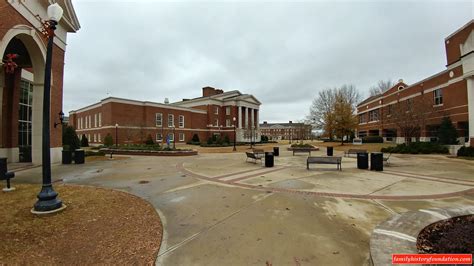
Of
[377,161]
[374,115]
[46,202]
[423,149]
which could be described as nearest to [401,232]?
[46,202]

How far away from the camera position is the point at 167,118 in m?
48.5

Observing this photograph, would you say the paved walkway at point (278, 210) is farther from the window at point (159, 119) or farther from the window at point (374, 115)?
the window at point (374, 115)

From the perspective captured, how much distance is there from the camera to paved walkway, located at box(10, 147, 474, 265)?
356 centimetres

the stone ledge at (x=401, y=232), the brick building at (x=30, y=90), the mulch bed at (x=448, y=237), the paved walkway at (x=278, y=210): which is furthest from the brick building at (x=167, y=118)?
the mulch bed at (x=448, y=237)

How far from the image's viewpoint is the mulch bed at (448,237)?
3.21 meters

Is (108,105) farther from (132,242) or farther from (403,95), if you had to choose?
(403,95)

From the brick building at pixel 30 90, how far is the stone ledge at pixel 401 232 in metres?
16.4

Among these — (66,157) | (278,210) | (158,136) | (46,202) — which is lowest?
(278,210)

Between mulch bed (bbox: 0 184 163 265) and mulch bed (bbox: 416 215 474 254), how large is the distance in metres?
4.24

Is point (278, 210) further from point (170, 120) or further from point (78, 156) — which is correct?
point (170, 120)

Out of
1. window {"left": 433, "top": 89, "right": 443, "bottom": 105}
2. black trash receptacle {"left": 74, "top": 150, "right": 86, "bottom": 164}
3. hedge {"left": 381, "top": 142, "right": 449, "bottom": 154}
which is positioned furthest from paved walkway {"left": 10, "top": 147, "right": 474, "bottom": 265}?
window {"left": 433, "top": 89, "right": 443, "bottom": 105}

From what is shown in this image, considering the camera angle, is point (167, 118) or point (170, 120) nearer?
point (167, 118)

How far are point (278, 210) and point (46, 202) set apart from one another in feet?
18.2

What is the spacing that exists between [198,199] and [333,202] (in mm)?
3883
